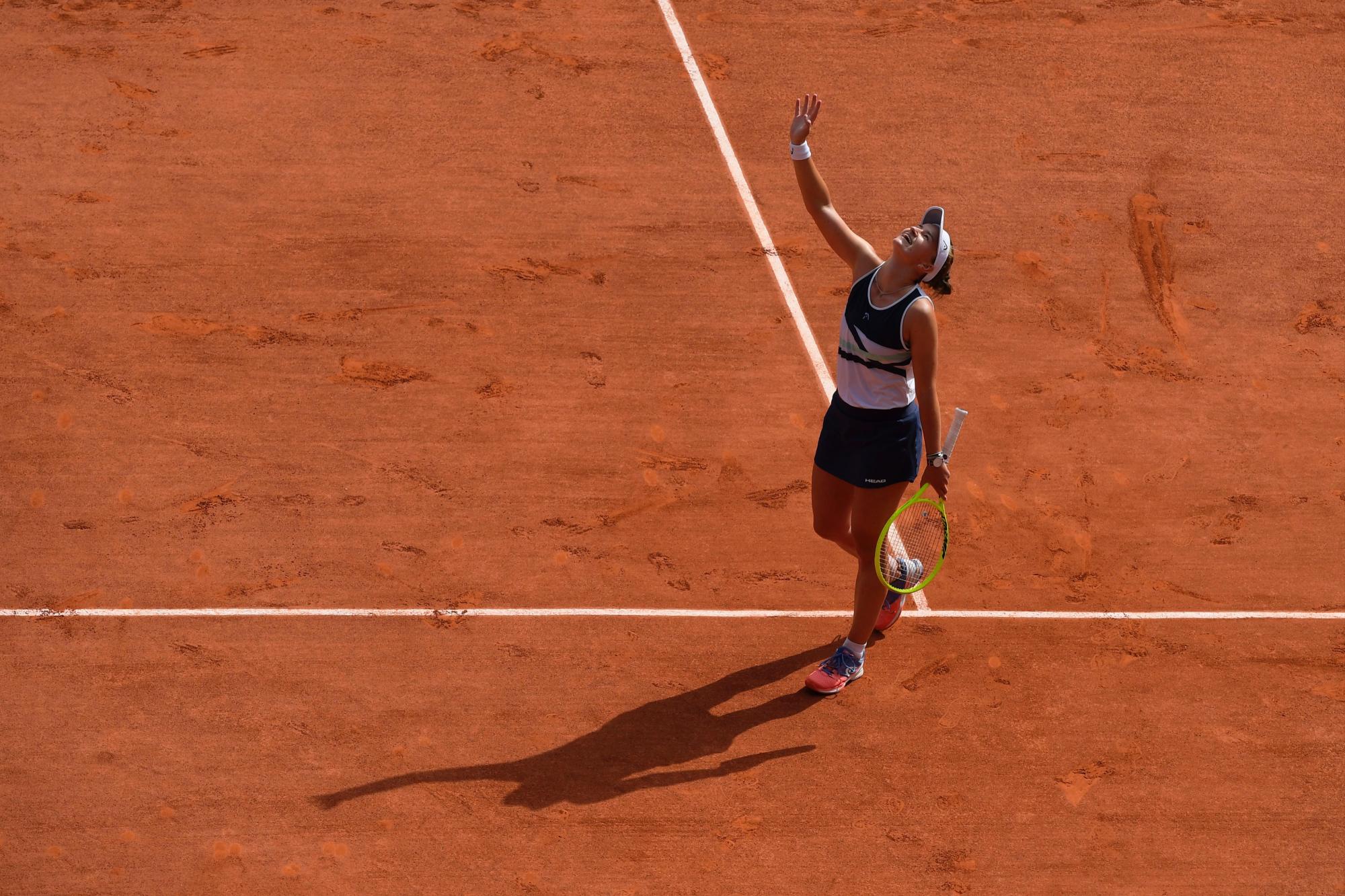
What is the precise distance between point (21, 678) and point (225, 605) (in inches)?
38.6

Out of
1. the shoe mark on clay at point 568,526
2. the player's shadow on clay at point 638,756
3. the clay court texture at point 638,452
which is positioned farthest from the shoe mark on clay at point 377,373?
the player's shadow on clay at point 638,756

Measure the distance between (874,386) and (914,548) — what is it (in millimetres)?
1383

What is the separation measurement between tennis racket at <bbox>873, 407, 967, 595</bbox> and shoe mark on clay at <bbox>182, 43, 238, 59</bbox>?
7.23m

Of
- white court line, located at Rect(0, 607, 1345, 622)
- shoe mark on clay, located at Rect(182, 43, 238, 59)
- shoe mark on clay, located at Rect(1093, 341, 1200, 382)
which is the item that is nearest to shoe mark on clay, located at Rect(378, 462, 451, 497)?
white court line, located at Rect(0, 607, 1345, 622)

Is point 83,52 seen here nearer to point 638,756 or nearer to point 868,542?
point 638,756

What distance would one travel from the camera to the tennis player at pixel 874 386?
17.4ft

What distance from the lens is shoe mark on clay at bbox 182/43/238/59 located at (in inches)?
416

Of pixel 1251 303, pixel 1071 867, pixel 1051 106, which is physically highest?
pixel 1051 106

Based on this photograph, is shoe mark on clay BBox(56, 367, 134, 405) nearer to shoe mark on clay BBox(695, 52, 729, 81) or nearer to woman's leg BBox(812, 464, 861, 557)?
woman's leg BBox(812, 464, 861, 557)

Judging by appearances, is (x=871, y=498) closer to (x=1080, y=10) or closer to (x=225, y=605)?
(x=225, y=605)

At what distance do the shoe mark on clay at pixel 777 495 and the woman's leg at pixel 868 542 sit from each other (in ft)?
Result: 4.07

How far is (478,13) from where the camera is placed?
36.9ft

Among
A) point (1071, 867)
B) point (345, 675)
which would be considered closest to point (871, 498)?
point (1071, 867)

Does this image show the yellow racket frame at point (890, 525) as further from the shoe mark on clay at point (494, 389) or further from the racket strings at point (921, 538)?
the shoe mark on clay at point (494, 389)
